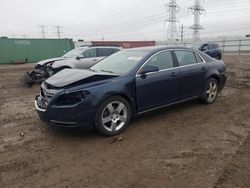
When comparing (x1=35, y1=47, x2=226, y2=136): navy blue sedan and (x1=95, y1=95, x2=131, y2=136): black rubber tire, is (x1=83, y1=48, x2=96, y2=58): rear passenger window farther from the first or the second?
(x1=95, y1=95, x2=131, y2=136): black rubber tire

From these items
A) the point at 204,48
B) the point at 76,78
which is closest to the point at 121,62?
the point at 76,78

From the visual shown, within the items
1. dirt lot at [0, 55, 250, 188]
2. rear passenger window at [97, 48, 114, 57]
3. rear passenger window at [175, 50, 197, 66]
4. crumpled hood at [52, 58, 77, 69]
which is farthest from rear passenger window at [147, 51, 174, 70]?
rear passenger window at [97, 48, 114, 57]

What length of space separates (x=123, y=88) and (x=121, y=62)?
3.14ft

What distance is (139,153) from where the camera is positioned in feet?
12.4

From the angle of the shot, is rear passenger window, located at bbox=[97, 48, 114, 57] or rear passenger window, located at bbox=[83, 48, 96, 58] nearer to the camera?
rear passenger window, located at bbox=[83, 48, 96, 58]

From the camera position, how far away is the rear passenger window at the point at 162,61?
202 inches

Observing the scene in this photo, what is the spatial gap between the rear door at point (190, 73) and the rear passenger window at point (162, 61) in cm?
26

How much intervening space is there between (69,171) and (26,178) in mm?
540

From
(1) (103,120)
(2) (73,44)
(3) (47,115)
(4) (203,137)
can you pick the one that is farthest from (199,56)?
(2) (73,44)

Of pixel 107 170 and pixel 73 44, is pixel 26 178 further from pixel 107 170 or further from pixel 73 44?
Result: pixel 73 44

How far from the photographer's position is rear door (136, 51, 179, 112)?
4.81 metres

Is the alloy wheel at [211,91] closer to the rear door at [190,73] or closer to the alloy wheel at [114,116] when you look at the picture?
the rear door at [190,73]

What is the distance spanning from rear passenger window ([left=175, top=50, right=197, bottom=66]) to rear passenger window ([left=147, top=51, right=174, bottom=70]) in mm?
274

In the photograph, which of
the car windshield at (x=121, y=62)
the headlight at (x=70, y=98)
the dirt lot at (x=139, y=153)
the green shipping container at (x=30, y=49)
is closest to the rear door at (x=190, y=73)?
the dirt lot at (x=139, y=153)
